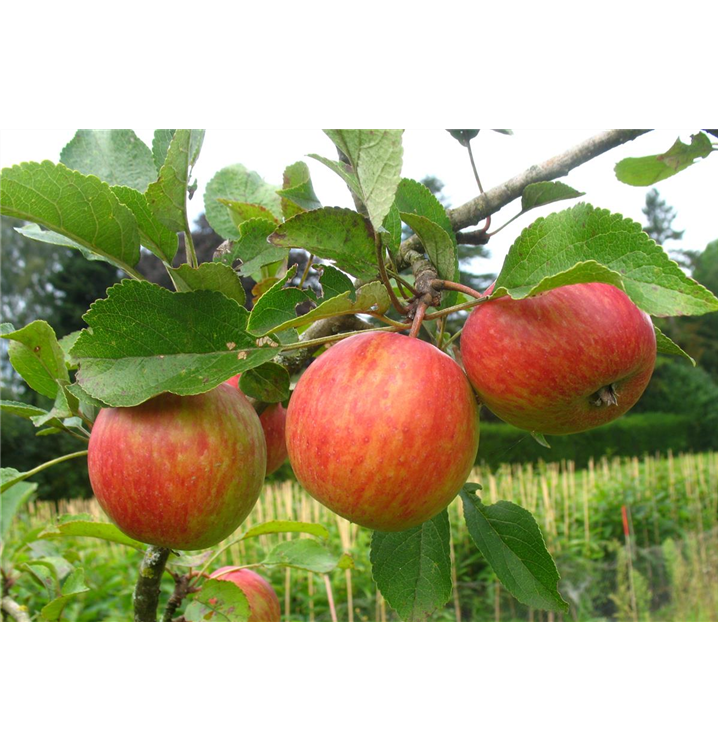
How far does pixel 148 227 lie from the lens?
501mm

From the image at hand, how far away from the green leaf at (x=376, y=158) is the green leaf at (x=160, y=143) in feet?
0.80

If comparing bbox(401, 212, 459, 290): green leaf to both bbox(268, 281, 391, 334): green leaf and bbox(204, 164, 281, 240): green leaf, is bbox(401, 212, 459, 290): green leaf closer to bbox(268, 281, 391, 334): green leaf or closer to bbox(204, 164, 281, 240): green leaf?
bbox(268, 281, 391, 334): green leaf

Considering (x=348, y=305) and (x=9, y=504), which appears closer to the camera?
(x=348, y=305)

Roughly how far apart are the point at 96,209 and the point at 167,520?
0.23 metres

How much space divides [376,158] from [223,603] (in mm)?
528

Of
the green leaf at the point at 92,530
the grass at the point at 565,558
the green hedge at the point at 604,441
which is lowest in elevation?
the grass at the point at 565,558

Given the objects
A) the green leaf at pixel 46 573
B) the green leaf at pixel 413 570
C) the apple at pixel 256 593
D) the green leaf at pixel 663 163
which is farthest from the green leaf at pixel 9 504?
the green leaf at pixel 663 163

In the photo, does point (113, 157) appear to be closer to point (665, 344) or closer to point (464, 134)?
point (464, 134)

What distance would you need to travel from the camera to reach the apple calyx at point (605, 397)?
0.44 metres

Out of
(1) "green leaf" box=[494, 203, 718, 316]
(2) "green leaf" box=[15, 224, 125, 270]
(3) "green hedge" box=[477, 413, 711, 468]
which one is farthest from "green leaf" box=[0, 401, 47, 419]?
(3) "green hedge" box=[477, 413, 711, 468]

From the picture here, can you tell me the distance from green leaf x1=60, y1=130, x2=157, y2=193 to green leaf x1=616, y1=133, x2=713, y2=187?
523 millimetres

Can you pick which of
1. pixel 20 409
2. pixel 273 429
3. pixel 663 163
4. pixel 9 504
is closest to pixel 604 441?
pixel 663 163

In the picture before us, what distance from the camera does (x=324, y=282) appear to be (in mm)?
458

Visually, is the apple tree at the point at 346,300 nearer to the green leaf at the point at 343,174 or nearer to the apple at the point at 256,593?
the green leaf at the point at 343,174
